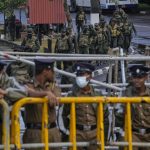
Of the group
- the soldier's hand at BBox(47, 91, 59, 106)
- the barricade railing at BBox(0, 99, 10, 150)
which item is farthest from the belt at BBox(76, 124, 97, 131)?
the barricade railing at BBox(0, 99, 10, 150)

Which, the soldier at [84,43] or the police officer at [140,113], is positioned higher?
the police officer at [140,113]

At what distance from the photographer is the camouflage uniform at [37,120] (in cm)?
640

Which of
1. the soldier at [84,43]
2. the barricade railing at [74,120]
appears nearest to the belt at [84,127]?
the barricade railing at [74,120]

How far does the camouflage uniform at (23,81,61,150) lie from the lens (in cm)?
640

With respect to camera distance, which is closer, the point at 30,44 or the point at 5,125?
the point at 5,125

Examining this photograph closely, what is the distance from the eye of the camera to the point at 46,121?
6.26 m

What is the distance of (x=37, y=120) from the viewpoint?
643 cm

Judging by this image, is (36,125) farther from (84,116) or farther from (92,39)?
(92,39)

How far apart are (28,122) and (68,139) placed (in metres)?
0.62

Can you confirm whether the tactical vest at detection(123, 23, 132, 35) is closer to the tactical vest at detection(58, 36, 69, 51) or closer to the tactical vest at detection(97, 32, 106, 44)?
the tactical vest at detection(97, 32, 106, 44)

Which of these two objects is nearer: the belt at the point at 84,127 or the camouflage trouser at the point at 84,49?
the belt at the point at 84,127

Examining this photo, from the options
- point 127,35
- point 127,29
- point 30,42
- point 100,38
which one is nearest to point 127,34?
point 127,35

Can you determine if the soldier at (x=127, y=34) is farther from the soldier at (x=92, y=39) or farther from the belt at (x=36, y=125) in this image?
the belt at (x=36, y=125)

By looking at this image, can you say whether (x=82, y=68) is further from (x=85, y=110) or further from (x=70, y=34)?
(x=70, y=34)
